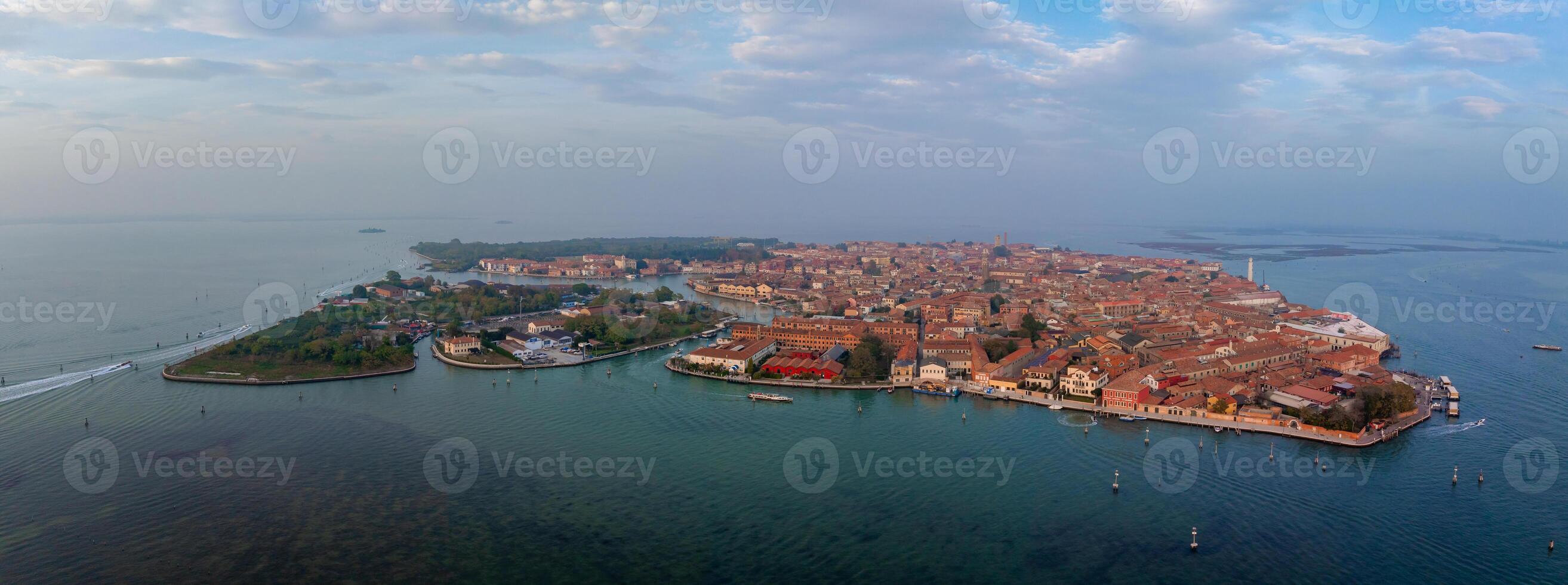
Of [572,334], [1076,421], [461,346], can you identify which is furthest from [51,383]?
[1076,421]

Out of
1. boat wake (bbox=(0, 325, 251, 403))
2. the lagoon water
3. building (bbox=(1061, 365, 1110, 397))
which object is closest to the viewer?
the lagoon water

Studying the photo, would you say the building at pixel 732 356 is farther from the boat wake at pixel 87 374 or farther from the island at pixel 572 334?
the boat wake at pixel 87 374

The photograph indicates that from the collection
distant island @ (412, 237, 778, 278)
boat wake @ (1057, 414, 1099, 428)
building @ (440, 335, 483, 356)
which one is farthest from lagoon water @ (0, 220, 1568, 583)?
distant island @ (412, 237, 778, 278)

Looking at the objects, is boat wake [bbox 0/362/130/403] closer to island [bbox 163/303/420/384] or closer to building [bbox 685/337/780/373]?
island [bbox 163/303/420/384]

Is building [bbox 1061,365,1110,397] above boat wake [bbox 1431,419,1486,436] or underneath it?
above

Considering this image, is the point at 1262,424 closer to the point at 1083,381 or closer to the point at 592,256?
the point at 1083,381

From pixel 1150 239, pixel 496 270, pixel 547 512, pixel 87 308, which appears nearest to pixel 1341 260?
pixel 1150 239
